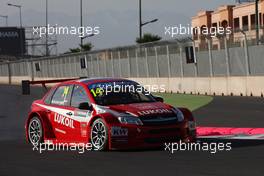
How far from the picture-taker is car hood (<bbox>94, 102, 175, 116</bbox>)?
40.9ft

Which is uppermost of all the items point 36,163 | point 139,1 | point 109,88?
point 139,1

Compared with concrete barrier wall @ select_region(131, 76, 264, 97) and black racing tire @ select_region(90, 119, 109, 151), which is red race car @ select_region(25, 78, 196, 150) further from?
concrete barrier wall @ select_region(131, 76, 264, 97)

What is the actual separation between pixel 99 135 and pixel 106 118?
38cm

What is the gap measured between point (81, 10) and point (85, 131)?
64900mm

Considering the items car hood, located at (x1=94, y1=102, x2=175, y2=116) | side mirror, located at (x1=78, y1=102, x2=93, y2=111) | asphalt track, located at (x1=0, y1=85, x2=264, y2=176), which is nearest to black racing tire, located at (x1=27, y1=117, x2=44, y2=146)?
asphalt track, located at (x1=0, y1=85, x2=264, y2=176)

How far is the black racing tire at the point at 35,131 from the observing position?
14.4m

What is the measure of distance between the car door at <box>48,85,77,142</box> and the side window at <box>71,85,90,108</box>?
0.11m

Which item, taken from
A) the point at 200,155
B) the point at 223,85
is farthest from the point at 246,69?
the point at 200,155

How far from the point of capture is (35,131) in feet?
47.9

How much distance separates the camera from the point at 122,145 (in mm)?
12438

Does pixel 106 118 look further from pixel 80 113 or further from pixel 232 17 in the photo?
pixel 232 17

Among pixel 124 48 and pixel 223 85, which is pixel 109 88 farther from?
pixel 124 48

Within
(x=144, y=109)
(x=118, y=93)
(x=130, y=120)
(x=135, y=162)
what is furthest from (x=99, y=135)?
(x=135, y=162)

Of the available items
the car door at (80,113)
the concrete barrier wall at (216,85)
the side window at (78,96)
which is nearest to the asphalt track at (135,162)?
the car door at (80,113)
